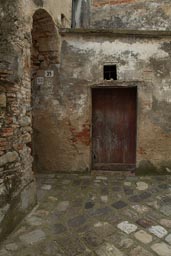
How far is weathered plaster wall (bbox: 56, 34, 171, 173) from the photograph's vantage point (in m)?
5.18

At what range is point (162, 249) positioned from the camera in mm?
2832

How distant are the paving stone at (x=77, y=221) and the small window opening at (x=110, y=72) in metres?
3.06

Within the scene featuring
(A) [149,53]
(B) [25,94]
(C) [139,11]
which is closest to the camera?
(B) [25,94]

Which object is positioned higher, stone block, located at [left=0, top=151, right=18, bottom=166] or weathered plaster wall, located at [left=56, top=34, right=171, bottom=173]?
weathered plaster wall, located at [left=56, top=34, right=171, bottom=173]

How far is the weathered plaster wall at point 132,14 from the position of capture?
27.7ft

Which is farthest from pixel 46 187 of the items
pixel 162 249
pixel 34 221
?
pixel 162 249

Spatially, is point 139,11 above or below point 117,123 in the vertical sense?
above

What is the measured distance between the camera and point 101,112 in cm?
569

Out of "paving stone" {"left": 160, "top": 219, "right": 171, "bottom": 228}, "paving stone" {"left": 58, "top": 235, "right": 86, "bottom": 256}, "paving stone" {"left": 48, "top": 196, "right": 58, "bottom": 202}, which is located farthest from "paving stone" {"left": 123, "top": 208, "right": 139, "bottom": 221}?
"paving stone" {"left": 48, "top": 196, "right": 58, "bottom": 202}

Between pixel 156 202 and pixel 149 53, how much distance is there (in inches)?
121

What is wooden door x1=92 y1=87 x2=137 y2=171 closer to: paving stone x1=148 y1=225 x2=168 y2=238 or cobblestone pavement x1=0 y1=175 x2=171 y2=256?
cobblestone pavement x1=0 y1=175 x2=171 y2=256

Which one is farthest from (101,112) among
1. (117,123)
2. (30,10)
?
(30,10)

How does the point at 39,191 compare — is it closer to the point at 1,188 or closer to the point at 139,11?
the point at 1,188

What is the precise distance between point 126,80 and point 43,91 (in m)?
1.87
